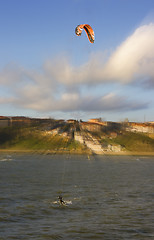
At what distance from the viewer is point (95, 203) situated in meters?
35.3

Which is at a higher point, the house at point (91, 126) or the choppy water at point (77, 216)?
the house at point (91, 126)

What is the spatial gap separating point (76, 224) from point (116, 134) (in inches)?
351

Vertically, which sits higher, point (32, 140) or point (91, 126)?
point (91, 126)

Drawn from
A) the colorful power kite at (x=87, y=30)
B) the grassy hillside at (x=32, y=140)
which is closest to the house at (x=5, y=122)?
the grassy hillside at (x=32, y=140)

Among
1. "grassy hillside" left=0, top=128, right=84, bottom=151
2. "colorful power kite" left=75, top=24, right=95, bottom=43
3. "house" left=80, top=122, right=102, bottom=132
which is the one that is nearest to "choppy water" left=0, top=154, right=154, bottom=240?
"grassy hillside" left=0, top=128, right=84, bottom=151

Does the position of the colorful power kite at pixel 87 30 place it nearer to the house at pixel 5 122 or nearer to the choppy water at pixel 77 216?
the house at pixel 5 122

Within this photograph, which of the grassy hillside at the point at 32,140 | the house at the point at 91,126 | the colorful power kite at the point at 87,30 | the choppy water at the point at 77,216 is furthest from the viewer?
the colorful power kite at the point at 87,30

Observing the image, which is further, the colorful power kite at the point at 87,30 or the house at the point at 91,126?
the colorful power kite at the point at 87,30

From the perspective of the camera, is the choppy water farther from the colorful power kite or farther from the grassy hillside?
the colorful power kite

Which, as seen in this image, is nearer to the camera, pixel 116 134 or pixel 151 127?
pixel 116 134

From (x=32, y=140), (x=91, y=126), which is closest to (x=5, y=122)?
(x=32, y=140)

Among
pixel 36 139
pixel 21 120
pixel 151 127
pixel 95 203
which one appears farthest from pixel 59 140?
pixel 151 127

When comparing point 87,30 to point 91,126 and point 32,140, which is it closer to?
point 91,126

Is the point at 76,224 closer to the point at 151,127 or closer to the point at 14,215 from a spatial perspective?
the point at 14,215
